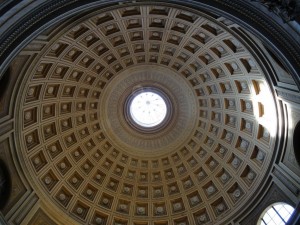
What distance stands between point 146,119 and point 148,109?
1.12m

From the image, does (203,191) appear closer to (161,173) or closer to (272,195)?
(161,173)

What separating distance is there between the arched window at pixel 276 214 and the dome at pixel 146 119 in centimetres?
177

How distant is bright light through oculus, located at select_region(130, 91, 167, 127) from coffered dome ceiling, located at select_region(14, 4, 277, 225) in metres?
1.47

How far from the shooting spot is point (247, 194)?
82.9 ft

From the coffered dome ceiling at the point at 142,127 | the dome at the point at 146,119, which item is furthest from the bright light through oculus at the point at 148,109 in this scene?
the coffered dome ceiling at the point at 142,127

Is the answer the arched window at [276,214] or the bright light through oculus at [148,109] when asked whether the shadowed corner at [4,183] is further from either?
the arched window at [276,214]

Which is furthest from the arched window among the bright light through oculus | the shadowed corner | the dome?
the shadowed corner

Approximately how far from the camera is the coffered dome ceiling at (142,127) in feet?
74.5

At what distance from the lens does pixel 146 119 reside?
33906 millimetres

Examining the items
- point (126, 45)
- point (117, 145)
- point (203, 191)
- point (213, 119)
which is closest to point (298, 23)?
point (126, 45)

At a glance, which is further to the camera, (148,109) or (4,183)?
(148,109)

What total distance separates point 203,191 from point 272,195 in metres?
7.15

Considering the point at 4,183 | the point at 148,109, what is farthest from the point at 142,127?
the point at 4,183

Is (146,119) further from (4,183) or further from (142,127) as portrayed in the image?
(4,183)
